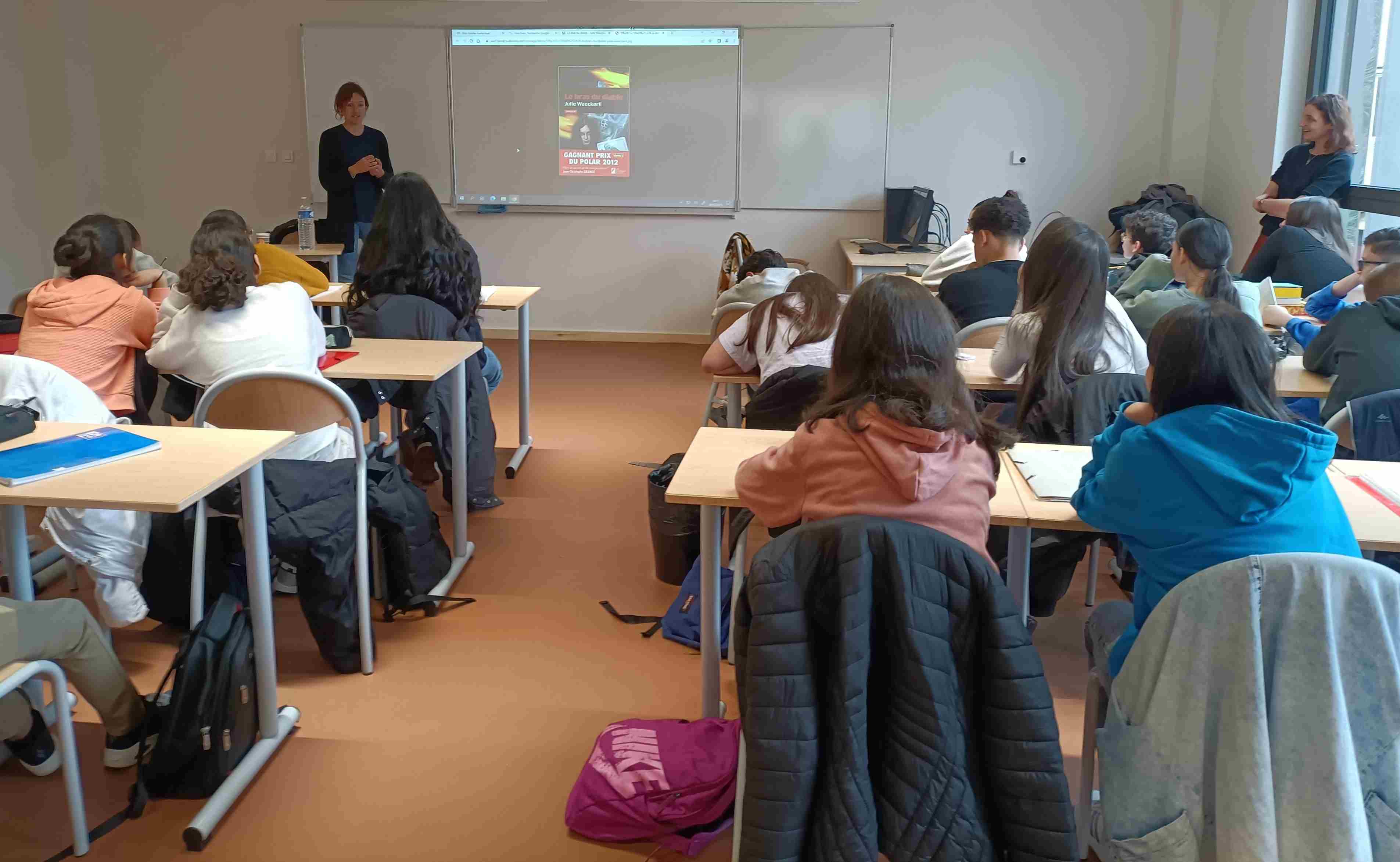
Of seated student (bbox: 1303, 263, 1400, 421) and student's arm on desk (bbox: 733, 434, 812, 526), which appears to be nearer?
student's arm on desk (bbox: 733, 434, 812, 526)

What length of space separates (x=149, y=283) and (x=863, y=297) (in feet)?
10.8

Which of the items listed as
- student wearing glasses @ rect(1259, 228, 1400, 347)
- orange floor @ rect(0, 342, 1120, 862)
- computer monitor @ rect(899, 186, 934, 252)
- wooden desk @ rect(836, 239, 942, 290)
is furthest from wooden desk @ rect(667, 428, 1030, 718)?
computer monitor @ rect(899, 186, 934, 252)

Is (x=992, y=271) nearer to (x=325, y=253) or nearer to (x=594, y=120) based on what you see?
(x=325, y=253)

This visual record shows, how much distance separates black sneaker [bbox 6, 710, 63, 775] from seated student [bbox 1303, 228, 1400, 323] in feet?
12.1

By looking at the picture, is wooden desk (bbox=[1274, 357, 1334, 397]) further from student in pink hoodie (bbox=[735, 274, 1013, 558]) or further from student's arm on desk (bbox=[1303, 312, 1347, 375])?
student in pink hoodie (bbox=[735, 274, 1013, 558])

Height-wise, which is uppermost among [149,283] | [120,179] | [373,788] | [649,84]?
[649,84]

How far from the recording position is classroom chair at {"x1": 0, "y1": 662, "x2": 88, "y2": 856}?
1767mm

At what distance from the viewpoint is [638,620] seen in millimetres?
3088

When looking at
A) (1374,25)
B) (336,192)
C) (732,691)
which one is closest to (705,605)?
(732,691)

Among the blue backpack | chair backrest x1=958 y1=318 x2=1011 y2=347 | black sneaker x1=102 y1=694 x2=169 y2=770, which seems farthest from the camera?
chair backrest x1=958 y1=318 x2=1011 y2=347

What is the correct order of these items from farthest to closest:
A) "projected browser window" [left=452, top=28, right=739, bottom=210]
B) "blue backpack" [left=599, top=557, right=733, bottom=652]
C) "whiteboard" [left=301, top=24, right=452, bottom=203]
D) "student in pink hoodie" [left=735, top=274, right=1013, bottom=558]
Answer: "whiteboard" [left=301, top=24, right=452, bottom=203] < "projected browser window" [left=452, top=28, right=739, bottom=210] < "blue backpack" [left=599, top=557, right=733, bottom=652] < "student in pink hoodie" [left=735, top=274, right=1013, bottom=558]

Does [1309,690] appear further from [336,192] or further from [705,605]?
[336,192]

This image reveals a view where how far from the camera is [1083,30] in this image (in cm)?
652

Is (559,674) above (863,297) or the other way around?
the other way around
